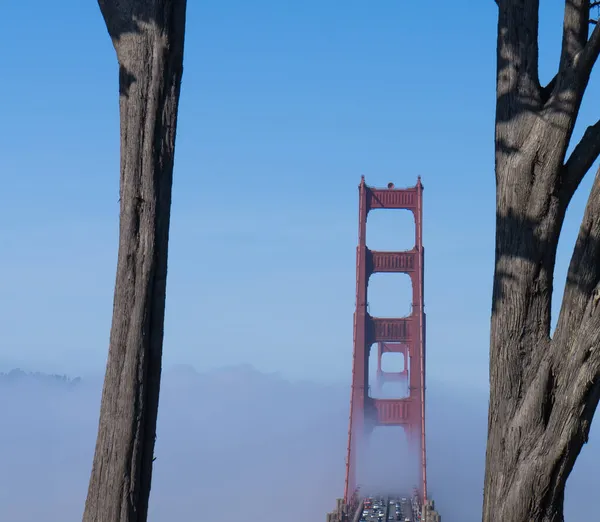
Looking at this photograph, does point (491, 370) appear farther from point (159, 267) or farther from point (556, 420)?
point (159, 267)

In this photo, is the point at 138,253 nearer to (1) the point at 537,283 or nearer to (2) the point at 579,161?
(1) the point at 537,283

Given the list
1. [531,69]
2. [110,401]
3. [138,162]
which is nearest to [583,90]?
[531,69]

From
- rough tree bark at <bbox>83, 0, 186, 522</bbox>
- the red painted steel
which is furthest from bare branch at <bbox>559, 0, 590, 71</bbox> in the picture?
the red painted steel

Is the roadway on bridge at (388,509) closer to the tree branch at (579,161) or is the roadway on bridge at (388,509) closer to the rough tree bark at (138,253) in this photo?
the tree branch at (579,161)

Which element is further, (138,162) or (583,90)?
(583,90)

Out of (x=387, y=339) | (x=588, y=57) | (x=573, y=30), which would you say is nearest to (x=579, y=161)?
(x=588, y=57)

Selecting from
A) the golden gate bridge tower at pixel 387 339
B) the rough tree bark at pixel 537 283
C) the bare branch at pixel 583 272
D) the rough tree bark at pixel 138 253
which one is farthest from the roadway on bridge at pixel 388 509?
the rough tree bark at pixel 138 253

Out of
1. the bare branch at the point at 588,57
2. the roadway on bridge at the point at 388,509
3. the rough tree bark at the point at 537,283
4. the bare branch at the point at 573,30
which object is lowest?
the roadway on bridge at the point at 388,509
